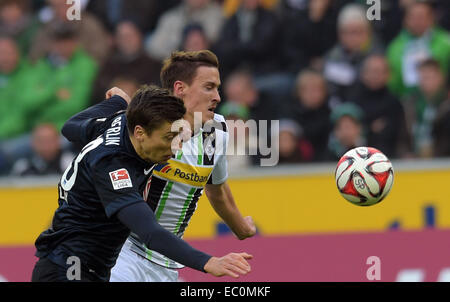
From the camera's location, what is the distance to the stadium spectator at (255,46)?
10.2 metres

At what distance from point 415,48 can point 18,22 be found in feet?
16.4

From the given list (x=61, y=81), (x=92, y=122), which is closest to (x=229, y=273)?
(x=92, y=122)

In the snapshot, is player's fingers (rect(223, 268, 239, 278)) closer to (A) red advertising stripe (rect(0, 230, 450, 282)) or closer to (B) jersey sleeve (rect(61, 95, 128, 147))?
(B) jersey sleeve (rect(61, 95, 128, 147))

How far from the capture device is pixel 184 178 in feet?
20.4

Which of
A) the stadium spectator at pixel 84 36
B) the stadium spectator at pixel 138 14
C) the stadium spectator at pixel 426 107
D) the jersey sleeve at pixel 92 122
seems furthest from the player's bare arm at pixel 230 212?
the stadium spectator at pixel 138 14

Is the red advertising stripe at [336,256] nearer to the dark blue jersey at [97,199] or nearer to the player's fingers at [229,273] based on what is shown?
the dark blue jersey at [97,199]

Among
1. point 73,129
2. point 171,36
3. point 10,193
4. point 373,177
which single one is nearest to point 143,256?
point 73,129

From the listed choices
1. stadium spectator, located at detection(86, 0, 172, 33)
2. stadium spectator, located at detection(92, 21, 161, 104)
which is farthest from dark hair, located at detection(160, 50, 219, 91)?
stadium spectator, located at detection(86, 0, 172, 33)

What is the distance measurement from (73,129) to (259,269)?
3336mm

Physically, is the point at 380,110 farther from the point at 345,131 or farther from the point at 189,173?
the point at 189,173

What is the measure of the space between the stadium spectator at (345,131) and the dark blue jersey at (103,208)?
4663 millimetres

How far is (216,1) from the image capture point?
1068 cm

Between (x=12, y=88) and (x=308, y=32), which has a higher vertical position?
(x=308, y=32)

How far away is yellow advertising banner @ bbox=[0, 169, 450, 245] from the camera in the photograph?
9.59 metres
